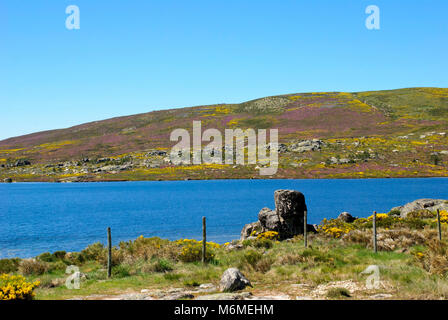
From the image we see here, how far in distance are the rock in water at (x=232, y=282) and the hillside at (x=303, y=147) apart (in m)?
102

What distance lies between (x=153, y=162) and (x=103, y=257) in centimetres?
12112

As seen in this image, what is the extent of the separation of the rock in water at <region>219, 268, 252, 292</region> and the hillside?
101790mm

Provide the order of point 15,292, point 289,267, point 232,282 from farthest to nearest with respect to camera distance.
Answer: point 289,267, point 232,282, point 15,292

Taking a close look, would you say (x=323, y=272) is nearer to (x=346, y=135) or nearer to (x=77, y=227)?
(x=77, y=227)

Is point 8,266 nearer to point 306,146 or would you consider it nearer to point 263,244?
point 263,244

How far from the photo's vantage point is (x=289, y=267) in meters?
16.7

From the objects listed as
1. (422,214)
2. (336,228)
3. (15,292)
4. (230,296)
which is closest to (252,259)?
(230,296)

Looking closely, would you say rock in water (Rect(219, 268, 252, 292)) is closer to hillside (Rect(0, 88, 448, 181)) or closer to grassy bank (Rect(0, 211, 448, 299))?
grassy bank (Rect(0, 211, 448, 299))

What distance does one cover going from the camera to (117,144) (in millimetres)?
176250

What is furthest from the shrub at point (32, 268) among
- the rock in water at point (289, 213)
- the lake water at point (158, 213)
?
the rock in water at point (289, 213)

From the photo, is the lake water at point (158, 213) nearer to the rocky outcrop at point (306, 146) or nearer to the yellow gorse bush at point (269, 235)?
the yellow gorse bush at point (269, 235)

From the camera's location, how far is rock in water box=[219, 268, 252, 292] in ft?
42.4

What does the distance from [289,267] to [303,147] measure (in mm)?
121718

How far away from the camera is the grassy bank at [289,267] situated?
12477mm
